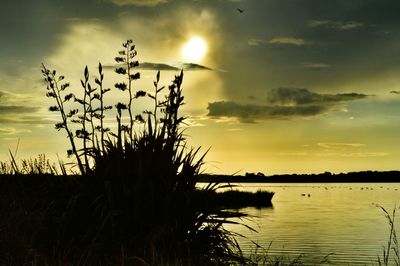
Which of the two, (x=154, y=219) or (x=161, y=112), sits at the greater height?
(x=161, y=112)

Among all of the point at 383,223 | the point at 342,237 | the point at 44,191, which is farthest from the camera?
the point at 383,223

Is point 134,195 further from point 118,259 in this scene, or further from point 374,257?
point 374,257

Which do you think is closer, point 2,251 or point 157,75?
point 2,251

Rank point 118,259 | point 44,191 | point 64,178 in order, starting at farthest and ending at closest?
point 44,191 < point 64,178 < point 118,259

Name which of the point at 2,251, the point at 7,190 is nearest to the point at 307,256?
the point at 7,190

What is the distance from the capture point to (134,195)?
10344 millimetres

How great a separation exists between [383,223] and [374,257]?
21026 millimetres

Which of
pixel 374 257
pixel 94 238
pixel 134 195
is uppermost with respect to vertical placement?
pixel 134 195

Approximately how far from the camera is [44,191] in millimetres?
13367

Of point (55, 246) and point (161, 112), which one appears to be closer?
point (55, 246)

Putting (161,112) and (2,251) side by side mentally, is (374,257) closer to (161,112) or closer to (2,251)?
(161,112)

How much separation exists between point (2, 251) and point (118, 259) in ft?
6.19

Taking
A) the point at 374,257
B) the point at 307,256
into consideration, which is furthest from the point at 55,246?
the point at 374,257

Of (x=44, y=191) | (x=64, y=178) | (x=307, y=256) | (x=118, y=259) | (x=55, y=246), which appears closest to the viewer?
(x=118, y=259)
